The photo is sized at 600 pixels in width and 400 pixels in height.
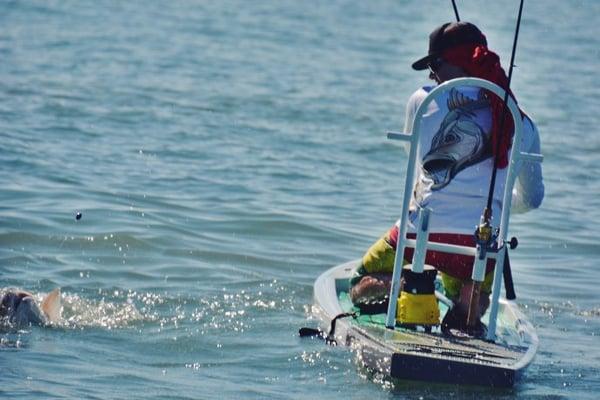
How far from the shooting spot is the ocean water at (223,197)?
6.86 metres

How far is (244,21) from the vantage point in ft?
81.5

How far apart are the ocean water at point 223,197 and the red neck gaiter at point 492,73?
119 centimetres

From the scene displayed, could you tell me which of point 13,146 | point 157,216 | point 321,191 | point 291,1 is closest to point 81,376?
point 157,216

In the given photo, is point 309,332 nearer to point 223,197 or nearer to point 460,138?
point 460,138

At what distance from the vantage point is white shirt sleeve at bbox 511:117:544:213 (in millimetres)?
6633

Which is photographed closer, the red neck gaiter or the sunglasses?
the red neck gaiter

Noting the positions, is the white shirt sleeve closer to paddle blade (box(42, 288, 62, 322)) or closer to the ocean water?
the ocean water

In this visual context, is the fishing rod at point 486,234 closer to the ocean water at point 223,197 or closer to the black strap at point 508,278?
the black strap at point 508,278

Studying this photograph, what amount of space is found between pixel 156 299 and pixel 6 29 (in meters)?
14.2

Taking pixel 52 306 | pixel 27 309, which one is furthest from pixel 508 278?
pixel 27 309

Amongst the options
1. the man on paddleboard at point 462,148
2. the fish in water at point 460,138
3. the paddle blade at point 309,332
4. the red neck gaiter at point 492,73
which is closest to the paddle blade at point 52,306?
the paddle blade at point 309,332

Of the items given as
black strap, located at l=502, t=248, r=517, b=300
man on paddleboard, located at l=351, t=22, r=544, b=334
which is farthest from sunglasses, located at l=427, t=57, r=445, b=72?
black strap, located at l=502, t=248, r=517, b=300

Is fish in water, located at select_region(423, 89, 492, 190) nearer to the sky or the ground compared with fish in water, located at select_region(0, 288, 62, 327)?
nearer to the sky

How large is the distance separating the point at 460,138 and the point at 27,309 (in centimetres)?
268
